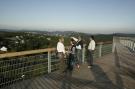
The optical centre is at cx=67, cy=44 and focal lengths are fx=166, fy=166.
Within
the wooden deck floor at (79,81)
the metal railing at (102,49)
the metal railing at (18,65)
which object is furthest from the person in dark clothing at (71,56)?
the metal railing at (102,49)

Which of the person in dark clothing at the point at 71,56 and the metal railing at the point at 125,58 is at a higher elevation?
the person in dark clothing at the point at 71,56

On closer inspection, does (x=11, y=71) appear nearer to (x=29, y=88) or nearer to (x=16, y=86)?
(x=16, y=86)

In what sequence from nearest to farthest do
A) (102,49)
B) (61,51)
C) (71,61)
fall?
(61,51), (71,61), (102,49)

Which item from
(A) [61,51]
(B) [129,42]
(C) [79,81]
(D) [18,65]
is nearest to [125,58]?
(B) [129,42]

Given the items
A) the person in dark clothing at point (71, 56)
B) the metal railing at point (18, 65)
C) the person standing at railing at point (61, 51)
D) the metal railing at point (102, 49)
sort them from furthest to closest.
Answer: the metal railing at point (102, 49)
the person in dark clothing at point (71, 56)
the person standing at railing at point (61, 51)
the metal railing at point (18, 65)

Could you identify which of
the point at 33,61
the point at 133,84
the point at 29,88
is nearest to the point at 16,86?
the point at 29,88

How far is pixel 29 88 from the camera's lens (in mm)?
5258

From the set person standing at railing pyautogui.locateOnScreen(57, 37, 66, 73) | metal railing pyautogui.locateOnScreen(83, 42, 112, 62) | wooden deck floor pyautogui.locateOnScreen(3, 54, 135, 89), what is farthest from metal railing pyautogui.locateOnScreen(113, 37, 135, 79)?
person standing at railing pyautogui.locateOnScreen(57, 37, 66, 73)

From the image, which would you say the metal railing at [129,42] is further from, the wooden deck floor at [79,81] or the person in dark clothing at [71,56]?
the person in dark clothing at [71,56]

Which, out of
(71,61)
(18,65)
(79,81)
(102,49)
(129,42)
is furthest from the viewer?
(129,42)

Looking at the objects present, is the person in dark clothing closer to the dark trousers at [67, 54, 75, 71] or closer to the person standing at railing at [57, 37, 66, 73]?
the dark trousers at [67, 54, 75, 71]

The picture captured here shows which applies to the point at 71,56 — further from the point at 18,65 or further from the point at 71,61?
the point at 18,65

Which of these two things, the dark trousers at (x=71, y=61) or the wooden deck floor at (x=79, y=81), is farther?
the dark trousers at (x=71, y=61)

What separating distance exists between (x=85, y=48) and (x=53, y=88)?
4.94 meters
